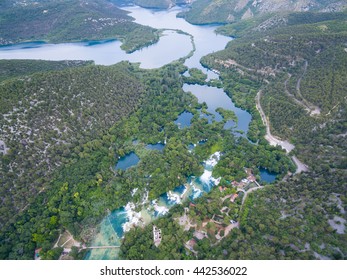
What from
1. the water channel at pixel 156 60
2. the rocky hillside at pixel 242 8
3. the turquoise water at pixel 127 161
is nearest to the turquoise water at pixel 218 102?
the water channel at pixel 156 60

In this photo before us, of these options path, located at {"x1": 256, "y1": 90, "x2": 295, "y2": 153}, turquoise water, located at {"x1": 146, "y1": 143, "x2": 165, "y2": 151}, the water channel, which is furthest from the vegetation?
path, located at {"x1": 256, "y1": 90, "x2": 295, "y2": 153}

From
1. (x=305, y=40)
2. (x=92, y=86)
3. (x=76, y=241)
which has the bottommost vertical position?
(x=76, y=241)

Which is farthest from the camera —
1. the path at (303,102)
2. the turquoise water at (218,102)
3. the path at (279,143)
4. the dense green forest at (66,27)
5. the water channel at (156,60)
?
the dense green forest at (66,27)

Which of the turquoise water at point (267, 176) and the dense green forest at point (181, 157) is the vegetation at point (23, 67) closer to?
the dense green forest at point (181, 157)

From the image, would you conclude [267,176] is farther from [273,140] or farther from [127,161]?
[127,161]

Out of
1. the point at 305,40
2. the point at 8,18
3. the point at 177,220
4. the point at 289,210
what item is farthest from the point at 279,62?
the point at 8,18

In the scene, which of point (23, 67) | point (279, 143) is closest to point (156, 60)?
point (23, 67)

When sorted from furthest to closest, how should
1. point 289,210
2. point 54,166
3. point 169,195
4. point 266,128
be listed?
point 266,128 → point 54,166 → point 169,195 → point 289,210

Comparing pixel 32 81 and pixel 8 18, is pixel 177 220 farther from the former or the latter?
pixel 8 18
